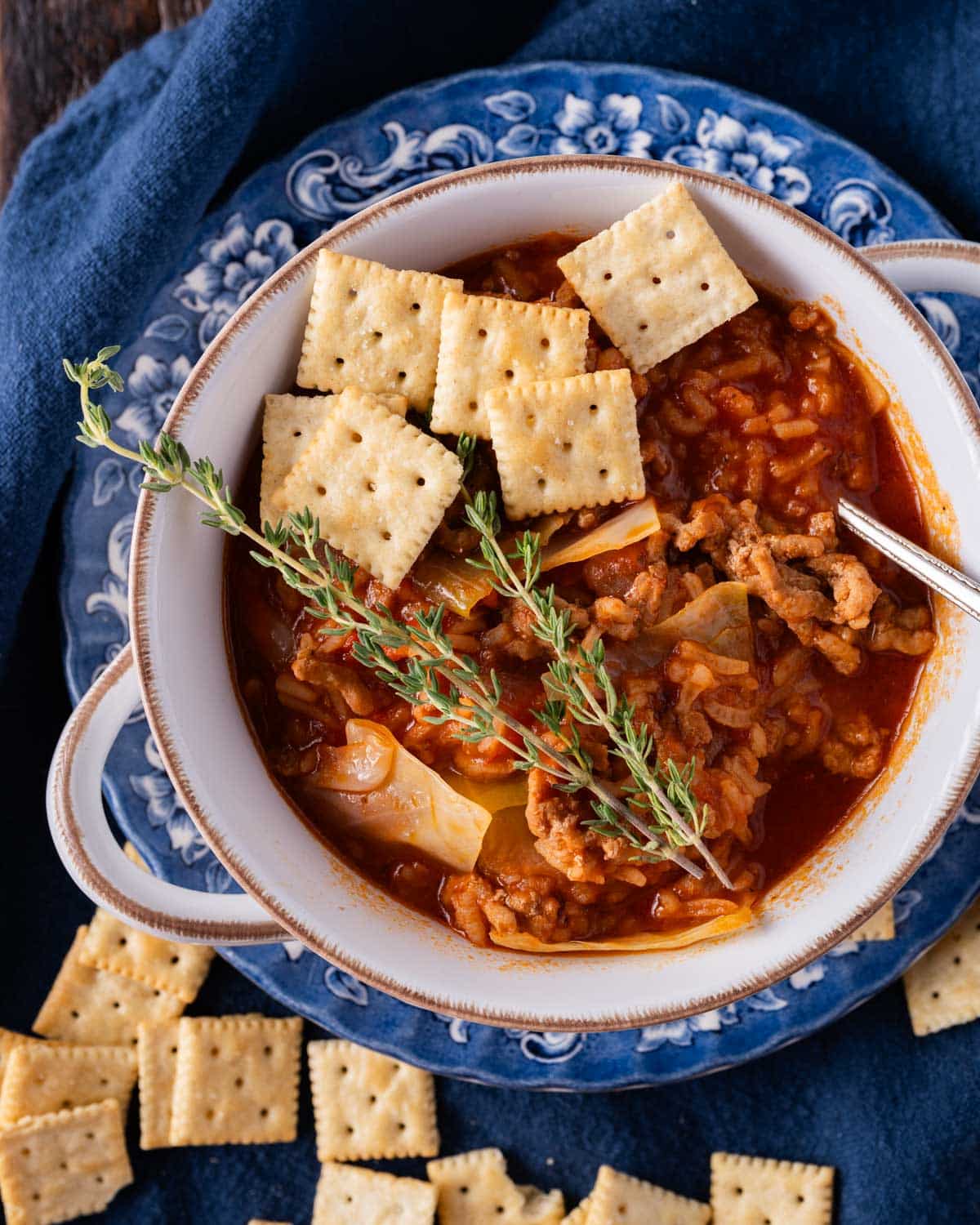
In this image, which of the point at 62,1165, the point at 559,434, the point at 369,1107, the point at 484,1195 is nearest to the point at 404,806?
the point at 559,434

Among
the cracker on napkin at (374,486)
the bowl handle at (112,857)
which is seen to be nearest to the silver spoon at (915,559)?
the cracker on napkin at (374,486)

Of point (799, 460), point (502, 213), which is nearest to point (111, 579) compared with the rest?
point (502, 213)

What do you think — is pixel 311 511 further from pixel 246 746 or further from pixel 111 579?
pixel 111 579

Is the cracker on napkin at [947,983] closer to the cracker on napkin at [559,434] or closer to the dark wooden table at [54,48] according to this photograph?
the cracker on napkin at [559,434]

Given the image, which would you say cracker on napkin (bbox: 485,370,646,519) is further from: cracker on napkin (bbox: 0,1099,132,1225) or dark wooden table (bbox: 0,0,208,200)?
cracker on napkin (bbox: 0,1099,132,1225)

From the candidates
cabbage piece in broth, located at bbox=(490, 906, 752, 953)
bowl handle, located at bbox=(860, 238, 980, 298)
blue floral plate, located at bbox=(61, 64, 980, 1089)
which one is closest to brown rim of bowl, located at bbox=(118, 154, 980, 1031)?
bowl handle, located at bbox=(860, 238, 980, 298)

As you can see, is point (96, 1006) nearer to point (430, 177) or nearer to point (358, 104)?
point (430, 177)
